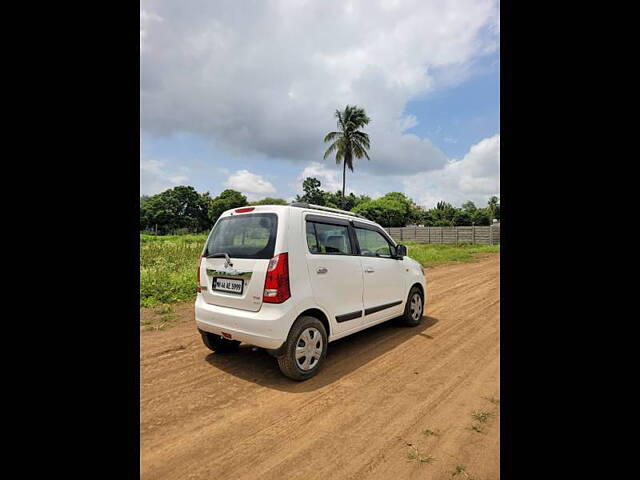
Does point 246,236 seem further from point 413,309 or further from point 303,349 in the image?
point 413,309

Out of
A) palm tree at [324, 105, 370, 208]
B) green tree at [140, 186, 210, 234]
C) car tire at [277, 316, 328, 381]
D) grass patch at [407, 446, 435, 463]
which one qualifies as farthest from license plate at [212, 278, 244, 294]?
green tree at [140, 186, 210, 234]

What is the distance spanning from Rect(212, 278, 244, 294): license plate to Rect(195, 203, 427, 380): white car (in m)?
0.01

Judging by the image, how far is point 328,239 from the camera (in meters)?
4.00

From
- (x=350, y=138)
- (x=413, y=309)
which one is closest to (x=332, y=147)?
(x=350, y=138)

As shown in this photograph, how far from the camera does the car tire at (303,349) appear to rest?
3.35 meters

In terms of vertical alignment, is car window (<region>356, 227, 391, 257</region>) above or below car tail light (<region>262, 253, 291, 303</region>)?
above

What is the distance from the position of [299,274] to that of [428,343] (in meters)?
2.33

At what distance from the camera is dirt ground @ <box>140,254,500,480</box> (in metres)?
2.23

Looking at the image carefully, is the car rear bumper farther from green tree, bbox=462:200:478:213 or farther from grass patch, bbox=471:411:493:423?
green tree, bbox=462:200:478:213
